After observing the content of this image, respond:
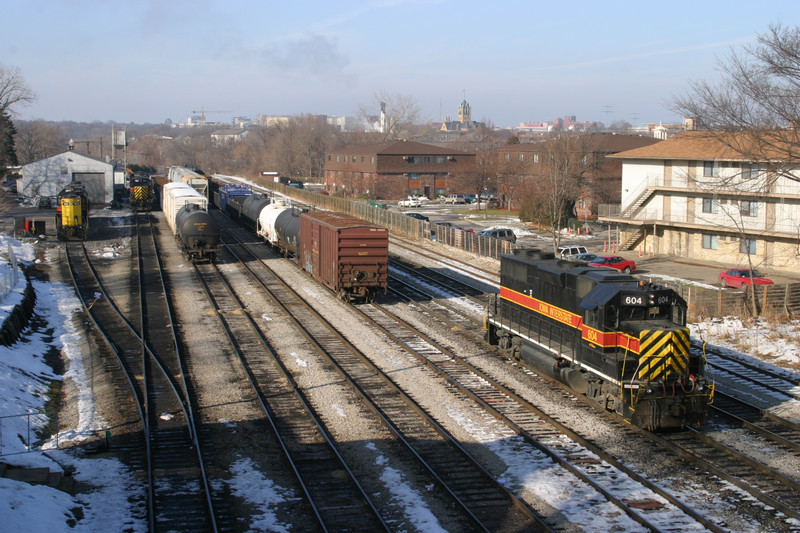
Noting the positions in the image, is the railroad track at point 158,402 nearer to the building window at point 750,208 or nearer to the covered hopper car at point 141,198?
the building window at point 750,208

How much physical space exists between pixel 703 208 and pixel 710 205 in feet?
1.69

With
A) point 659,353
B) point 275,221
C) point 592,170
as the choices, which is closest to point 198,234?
point 275,221

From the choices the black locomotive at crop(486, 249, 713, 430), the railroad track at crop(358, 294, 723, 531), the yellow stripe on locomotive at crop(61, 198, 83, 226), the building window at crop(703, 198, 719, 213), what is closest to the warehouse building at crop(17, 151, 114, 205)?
the yellow stripe on locomotive at crop(61, 198, 83, 226)

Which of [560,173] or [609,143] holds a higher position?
[609,143]

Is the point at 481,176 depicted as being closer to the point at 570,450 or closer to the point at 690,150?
the point at 690,150

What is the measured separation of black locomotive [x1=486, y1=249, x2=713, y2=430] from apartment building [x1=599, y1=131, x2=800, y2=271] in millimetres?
21935

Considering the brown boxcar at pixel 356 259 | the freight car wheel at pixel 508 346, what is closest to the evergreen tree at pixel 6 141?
the brown boxcar at pixel 356 259

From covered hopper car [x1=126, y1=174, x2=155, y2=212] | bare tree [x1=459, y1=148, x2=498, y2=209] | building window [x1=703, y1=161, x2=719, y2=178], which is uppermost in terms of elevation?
bare tree [x1=459, y1=148, x2=498, y2=209]

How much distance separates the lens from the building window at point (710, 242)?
42253 millimetres

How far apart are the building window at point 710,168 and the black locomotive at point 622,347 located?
27.3 m

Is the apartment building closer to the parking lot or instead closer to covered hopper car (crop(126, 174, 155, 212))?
the parking lot

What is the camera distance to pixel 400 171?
88.8 m

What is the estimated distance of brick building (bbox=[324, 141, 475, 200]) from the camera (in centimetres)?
8812

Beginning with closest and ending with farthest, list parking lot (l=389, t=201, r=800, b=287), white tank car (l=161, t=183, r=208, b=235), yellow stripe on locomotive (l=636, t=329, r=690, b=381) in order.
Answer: yellow stripe on locomotive (l=636, t=329, r=690, b=381)
parking lot (l=389, t=201, r=800, b=287)
white tank car (l=161, t=183, r=208, b=235)
